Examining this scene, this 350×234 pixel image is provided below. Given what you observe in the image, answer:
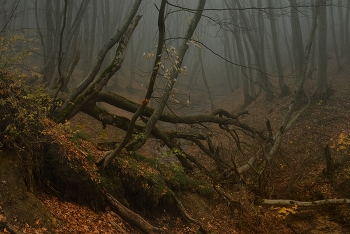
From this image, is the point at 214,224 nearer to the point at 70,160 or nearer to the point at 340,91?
the point at 70,160

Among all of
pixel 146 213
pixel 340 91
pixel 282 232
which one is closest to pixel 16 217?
pixel 146 213

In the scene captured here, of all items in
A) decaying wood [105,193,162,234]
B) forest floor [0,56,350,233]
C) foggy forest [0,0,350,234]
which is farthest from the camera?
decaying wood [105,193,162,234]

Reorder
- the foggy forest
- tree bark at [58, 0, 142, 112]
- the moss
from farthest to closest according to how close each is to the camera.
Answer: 1. tree bark at [58, 0, 142, 112]
2. the moss
3. the foggy forest

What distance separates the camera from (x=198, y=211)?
7285 mm

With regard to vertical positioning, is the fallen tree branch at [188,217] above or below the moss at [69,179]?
below

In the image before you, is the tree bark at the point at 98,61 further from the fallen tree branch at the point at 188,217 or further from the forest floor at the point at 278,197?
the fallen tree branch at the point at 188,217

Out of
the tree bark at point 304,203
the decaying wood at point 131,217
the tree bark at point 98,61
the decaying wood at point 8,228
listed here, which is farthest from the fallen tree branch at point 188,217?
the decaying wood at point 8,228

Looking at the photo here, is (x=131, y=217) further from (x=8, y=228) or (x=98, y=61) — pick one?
(x=98, y=61)

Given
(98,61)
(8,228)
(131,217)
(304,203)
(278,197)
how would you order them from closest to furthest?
(8,228) < (131,217) < (304,203) < (98,61) < (278,197)

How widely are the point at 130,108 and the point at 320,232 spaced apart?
6.00m

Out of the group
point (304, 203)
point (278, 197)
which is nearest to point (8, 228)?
point (304, 203)

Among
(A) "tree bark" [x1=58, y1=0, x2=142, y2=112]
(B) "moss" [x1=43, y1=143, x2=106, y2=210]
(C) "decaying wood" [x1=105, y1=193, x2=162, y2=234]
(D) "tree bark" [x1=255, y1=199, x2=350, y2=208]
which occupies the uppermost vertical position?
(A) "tree bark" [x1=58, y1=0, x2=142, y2=112]

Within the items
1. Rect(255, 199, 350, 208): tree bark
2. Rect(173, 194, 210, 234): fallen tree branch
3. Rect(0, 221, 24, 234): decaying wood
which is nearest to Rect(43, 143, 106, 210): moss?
Rect(0, 221, 24, 234): decaying wood

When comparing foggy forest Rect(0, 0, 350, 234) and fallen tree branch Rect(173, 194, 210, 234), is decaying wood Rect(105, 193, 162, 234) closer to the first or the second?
foggy forest Rect(0, 0, 350, 234)
